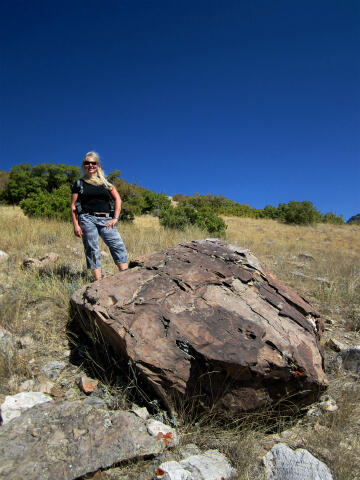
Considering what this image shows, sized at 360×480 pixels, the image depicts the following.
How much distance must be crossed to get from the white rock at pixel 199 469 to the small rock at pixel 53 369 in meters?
1.19

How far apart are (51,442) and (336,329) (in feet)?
10.5

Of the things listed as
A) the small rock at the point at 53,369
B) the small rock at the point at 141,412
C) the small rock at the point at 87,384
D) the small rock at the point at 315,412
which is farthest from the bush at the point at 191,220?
the small rock at the point at 141,412

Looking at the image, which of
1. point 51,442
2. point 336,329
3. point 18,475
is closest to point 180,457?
point 51,442

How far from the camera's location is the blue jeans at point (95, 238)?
3.39m

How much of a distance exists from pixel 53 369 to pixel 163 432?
3.67ft

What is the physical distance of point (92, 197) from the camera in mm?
3449

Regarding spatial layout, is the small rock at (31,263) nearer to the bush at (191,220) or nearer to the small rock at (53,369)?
the small rock at (53,369)

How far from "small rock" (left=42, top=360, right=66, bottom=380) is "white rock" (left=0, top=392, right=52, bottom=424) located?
0.28m

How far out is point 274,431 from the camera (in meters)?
1.85

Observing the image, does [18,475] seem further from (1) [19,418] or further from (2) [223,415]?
(2) [223,415]

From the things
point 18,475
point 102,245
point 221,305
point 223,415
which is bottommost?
point 18,475

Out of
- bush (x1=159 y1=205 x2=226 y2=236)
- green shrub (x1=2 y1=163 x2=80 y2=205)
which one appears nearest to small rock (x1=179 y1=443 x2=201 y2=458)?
bush (x1=159 y1=205 x2=226 y2=236)

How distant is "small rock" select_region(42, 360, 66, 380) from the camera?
2145 mm

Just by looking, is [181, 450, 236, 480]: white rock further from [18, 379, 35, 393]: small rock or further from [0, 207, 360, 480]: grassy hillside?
[18, 379, 35, 393]: small rock
